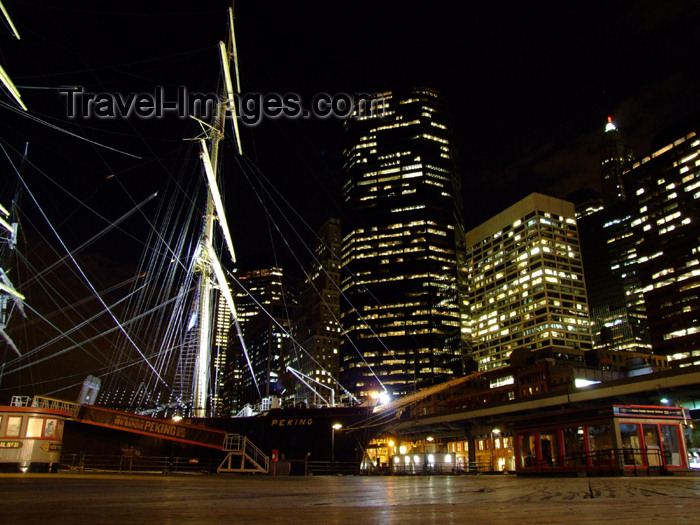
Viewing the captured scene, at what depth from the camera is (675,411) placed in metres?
17.8

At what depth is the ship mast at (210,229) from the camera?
32.3 meters

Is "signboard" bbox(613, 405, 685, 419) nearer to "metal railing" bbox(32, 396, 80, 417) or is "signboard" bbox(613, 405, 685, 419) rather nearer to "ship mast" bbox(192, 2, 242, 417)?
"metal railing" bbox(32, 396, 80, 417)

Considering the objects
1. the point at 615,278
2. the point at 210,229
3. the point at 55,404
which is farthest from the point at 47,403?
the point at 615,278

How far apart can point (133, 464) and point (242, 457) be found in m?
4.98

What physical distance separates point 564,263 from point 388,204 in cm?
5935

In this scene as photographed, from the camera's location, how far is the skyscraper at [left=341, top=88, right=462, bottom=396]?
150750 millimetres

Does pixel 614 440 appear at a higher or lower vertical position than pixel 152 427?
lower

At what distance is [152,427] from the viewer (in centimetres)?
2331

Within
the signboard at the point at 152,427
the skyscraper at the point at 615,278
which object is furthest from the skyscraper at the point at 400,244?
the signboard at the point at 152,427

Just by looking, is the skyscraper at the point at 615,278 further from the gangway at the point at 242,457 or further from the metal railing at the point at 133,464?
the metal railing at the point at 133,464

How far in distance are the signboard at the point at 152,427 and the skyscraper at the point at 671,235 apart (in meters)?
120

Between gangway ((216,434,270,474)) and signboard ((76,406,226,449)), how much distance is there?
766 millimetres

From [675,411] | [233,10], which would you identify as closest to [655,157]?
[233,10]

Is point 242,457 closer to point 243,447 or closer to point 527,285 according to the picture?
point 243,447
